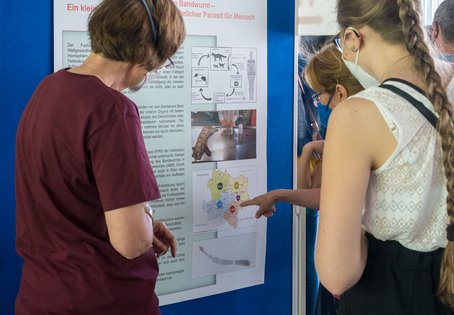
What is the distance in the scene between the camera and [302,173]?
220 cm

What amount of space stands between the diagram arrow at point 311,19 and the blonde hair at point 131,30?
3.04ft

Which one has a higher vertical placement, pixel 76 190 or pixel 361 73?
pixel 361 73

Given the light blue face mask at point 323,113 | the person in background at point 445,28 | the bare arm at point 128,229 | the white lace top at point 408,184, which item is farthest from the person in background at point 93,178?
the person in background at point 445,28

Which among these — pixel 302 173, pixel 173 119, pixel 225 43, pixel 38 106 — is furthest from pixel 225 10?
pixel 38 106

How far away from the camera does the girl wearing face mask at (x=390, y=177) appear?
1.09 meters

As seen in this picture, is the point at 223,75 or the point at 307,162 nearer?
the point at 223,75

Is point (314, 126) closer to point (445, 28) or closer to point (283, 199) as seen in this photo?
point (283, 199)

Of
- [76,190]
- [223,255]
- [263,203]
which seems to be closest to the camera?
[76,190]

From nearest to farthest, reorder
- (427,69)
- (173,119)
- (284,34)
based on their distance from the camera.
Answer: (427,69), (173,119), (284,34)

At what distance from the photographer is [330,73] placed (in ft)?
6.10

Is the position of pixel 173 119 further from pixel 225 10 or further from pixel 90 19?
pixel 90 19

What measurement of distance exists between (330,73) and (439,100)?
782 millimetres

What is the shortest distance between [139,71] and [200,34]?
2.04ft

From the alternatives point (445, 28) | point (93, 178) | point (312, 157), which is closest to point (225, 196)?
point (312, 157)
